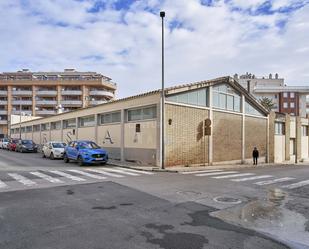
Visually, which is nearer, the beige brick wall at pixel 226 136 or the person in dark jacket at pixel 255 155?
the beige brick wall at pixel 226 136

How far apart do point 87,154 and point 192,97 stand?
27.9ft

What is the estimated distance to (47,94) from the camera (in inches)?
3420

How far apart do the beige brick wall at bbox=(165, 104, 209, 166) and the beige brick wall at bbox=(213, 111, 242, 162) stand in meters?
1.57

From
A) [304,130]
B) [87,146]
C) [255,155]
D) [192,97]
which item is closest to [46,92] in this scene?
[304,130]

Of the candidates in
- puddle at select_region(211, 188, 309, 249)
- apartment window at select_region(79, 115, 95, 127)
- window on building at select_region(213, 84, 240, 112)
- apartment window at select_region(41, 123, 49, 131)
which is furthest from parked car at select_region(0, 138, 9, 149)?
puddle at select_region(211, 188, 309, 249)

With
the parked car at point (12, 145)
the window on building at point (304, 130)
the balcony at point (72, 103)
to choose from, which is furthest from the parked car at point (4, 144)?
Answer: the window on building at point (304, 130)

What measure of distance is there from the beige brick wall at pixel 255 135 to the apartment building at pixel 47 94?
Answer: 61845mm

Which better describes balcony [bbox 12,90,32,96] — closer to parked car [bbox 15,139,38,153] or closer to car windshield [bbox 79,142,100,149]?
parked car [bbox 15,139,38,153]

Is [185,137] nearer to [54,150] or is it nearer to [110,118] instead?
[110,118]

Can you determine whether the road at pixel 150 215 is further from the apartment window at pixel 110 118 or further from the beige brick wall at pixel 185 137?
the apartment window at pixel 110 118

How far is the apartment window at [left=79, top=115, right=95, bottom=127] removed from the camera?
28925mm

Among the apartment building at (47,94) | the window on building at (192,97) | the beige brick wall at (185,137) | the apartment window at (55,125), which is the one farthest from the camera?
the apartment building at (47,94)

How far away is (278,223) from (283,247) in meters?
1.67

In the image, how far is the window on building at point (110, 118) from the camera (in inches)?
968
